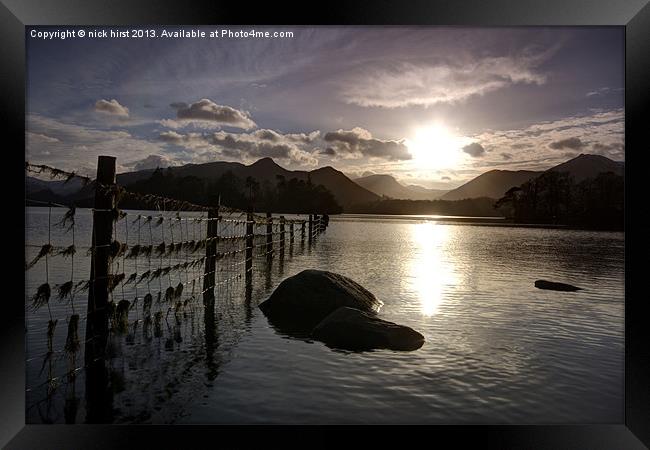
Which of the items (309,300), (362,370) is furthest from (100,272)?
(309,300)

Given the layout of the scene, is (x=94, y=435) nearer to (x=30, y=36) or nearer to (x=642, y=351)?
(x=30, y=36)

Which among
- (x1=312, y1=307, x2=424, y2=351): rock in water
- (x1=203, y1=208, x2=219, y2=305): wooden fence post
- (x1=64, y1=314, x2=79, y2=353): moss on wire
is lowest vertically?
(x1=312, y1=307, x2=424, y2=351): rock in water

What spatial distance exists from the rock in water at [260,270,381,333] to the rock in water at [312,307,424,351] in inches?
30.8

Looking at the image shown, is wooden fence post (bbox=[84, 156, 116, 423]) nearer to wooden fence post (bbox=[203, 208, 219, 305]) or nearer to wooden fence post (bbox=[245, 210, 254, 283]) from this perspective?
wooden fence post (bbox=[203, 208, 219, 305])

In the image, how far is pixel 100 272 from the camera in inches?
212

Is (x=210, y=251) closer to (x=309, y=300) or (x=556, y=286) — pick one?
(x=309, y=300)

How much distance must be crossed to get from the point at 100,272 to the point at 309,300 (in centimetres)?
326

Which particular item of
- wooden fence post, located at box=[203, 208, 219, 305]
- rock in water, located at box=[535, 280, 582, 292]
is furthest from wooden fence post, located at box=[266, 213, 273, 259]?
rock in water, located at box=[535, 280, 582, 292]

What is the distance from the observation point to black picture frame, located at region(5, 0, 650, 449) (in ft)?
15.9

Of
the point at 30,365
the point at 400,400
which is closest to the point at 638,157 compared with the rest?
the point at 400,400

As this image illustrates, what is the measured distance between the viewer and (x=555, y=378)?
5898mm
